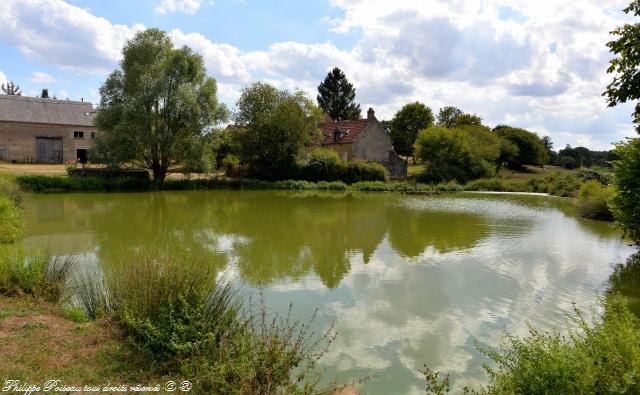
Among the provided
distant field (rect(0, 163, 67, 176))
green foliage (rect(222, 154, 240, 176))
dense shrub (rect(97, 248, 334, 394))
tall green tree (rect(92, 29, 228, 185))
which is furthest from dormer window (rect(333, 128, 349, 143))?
dense shrub (rect(97, 248, 334, 394))

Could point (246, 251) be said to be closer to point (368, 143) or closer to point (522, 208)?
point (522, 208)

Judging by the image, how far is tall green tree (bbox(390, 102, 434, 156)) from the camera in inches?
2496

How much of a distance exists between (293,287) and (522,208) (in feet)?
69.7

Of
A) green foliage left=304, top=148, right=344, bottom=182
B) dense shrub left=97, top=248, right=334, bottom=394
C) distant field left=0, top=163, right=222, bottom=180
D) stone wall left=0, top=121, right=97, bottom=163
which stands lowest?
dense shrub left=97, top=248, right=334, bottom=394

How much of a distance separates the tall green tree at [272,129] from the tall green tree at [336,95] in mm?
31165

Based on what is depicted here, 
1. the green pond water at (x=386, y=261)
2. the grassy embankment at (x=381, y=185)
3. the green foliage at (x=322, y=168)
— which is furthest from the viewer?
the green foliage at (x=322, y=168)

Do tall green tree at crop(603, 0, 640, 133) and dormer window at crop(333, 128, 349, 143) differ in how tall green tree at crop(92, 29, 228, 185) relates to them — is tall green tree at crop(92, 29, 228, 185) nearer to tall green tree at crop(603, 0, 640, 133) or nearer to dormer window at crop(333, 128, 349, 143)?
dormer window at crop(333, 128, 349, 143)

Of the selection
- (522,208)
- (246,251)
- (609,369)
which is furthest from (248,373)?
(522,208)

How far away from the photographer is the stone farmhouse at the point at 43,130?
4062 cm

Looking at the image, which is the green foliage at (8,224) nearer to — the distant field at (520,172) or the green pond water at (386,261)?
the green pond water at (386,261)

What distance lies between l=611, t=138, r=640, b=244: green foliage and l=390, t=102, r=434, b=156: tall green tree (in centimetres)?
5211

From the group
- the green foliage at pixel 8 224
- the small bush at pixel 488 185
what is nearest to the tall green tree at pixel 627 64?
the green foliage at pixel 8 224

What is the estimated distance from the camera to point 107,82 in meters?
33.1

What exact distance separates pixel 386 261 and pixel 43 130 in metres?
40.6
